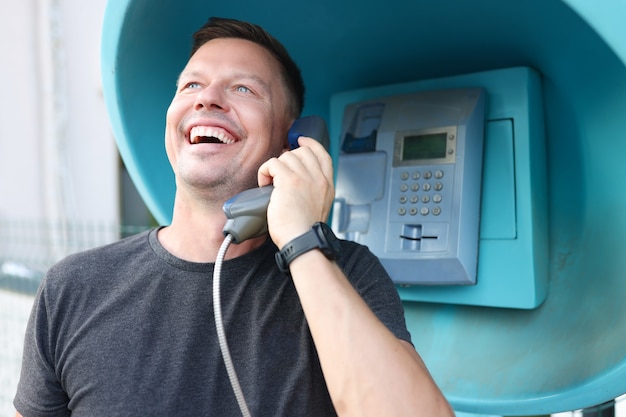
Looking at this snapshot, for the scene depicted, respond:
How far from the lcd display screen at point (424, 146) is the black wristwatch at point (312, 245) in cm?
40

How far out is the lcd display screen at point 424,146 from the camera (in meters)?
1.16

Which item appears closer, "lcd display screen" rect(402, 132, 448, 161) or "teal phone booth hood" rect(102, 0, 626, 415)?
"teal phone booth hood" rect(102, 0, 626, 415)

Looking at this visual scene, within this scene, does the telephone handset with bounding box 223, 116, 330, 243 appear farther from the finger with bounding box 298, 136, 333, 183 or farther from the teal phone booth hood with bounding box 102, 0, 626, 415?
the teal phone booth hood with bounding box 102, 0, 626, 415

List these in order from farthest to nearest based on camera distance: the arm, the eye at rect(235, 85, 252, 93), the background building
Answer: the background building, the eye at rect(235, 85, 252, 93), the arm

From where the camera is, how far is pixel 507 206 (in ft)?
3.66

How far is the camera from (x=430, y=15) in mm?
1083

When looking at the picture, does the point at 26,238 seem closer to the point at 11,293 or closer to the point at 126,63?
the point at 11,293

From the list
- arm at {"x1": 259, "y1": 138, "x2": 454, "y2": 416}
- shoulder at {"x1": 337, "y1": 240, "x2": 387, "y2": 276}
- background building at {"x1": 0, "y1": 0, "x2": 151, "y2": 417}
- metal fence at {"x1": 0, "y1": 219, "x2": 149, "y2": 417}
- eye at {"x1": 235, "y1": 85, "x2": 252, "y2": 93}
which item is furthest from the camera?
background building at {"x1": 0, "y1": 0, "x2": 151, "y2": 417}

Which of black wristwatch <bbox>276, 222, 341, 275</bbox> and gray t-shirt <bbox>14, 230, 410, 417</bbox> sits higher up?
black wristwatch <bbox>276, 222, 341, 275</bbox>

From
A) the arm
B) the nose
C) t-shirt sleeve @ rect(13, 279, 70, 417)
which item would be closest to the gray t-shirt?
t-shirt sleeve @ rect(13, 279, 70, 417)

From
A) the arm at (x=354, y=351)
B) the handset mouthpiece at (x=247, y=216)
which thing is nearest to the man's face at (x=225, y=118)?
the handset mouthpiece at (x=247, y=216)

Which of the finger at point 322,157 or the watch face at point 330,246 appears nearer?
the watch face at point 330,246

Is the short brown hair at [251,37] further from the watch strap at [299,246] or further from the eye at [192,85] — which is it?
the watch strap at [299,246]

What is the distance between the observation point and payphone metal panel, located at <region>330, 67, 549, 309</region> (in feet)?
3.61
